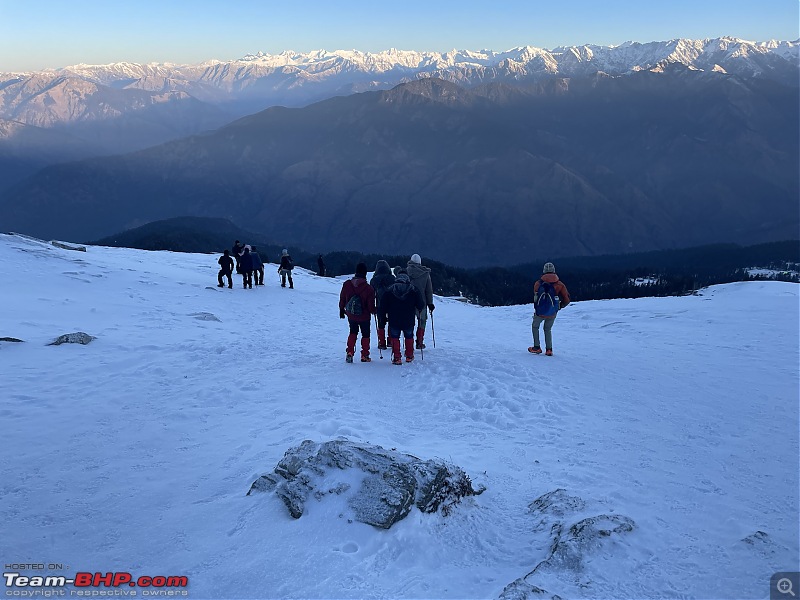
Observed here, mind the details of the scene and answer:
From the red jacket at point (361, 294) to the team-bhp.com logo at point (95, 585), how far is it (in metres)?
8.11

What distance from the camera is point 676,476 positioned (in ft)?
24.9

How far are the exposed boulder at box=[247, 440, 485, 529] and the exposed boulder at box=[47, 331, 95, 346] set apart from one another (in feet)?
30.6

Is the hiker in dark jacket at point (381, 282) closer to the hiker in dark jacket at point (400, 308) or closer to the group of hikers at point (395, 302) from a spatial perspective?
the group of hikers at point (395, 302)

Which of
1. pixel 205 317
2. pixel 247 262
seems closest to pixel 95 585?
pixel 205 317

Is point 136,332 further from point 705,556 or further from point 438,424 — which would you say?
point 705,556

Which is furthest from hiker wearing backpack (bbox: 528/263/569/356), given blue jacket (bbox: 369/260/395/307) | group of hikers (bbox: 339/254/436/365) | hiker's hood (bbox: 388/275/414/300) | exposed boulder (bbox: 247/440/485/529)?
exposed boulder (bbox: 247/440/485/529)

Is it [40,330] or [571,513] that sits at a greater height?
[40,330]

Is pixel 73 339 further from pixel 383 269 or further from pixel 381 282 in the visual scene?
pixel 383 269

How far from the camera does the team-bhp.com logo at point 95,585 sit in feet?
16.5

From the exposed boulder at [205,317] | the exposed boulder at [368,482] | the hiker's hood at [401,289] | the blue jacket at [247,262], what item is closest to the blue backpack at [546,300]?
the hiker's hood at [401,289]

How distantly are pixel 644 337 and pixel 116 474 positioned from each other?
18355 mm

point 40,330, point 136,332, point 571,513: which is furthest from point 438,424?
Answer: point 40,330

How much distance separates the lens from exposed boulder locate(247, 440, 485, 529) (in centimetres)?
589

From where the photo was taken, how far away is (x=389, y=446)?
795 centimetres
